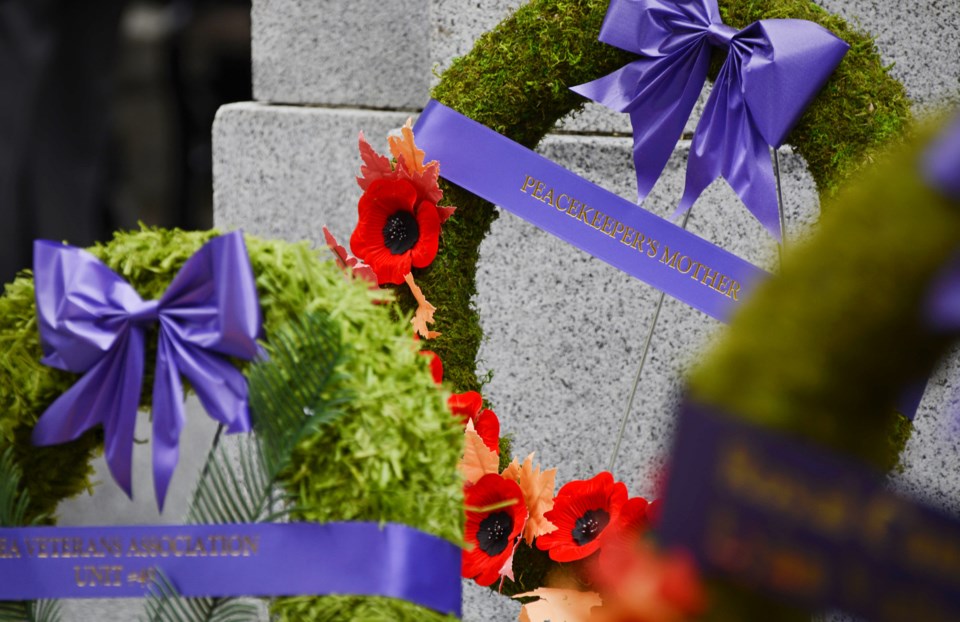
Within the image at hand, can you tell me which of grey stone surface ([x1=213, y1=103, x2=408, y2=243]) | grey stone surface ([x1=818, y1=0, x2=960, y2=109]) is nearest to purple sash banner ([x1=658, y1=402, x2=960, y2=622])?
grey stone surface ([x1=818, y1=0, x2=960, y2=109])

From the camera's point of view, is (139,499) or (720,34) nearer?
(720,34)

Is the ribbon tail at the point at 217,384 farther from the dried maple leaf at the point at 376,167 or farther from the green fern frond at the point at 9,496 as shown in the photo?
the dried maple leaf at the point at 376,167

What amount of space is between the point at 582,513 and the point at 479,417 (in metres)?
0.22

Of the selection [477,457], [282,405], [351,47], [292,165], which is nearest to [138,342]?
[282,405]

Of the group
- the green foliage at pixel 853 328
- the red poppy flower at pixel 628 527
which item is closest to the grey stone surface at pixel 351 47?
the red poppy flower at pixel 628 527

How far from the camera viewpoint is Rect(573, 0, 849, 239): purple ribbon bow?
1506 mm

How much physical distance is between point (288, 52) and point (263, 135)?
0.22 meters

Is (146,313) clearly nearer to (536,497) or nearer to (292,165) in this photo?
(536,497)

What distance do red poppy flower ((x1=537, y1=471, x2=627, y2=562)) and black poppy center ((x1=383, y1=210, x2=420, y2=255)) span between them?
0.47m

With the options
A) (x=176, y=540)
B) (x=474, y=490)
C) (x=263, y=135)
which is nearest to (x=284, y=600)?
(x=176, y=540)

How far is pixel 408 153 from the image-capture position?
1638 mm

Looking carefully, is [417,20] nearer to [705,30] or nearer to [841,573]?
[705,30]

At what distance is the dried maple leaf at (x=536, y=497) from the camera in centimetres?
160

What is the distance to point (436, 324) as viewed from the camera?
Result: 1688 mm
